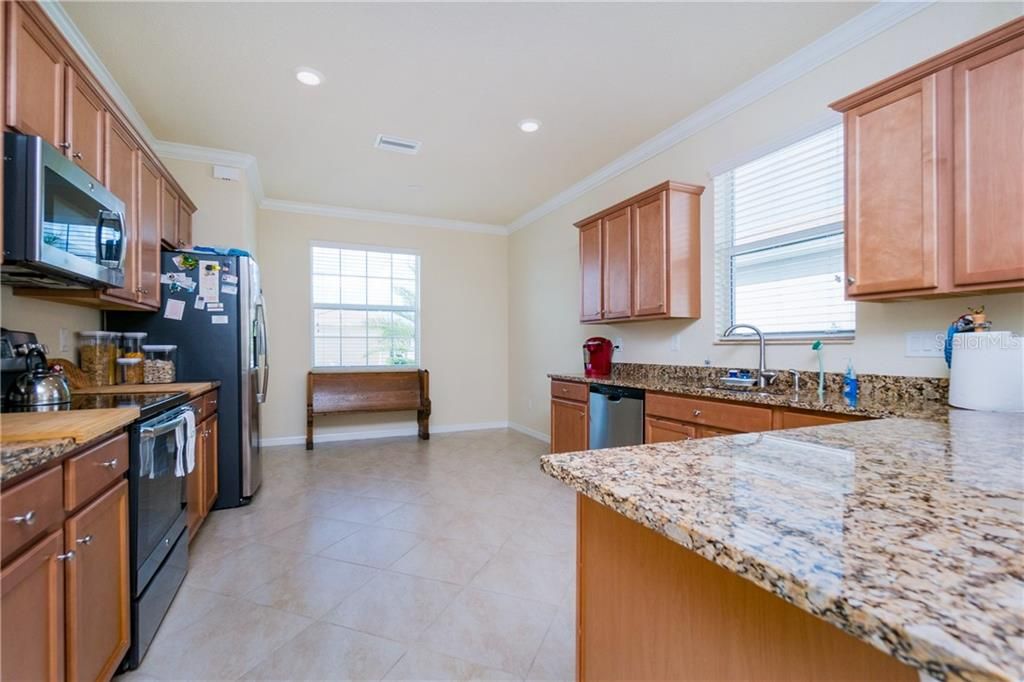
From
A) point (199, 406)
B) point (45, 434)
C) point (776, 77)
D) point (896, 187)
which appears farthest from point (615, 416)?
point (45, 434)

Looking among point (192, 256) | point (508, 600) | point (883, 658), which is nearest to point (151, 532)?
point (508, 600)

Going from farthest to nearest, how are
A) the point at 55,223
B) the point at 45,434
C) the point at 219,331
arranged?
the point at 219,331 → the point at 55,223 → the point at 45,434

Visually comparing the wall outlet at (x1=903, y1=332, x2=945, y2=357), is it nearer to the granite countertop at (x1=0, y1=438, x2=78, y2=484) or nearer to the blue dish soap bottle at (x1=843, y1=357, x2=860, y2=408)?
the blue dish soap bottle at (x1=843, y1=357, x2=860, y2=408)

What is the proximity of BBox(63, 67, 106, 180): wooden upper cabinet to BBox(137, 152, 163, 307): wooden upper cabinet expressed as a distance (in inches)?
17.6

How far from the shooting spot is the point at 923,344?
2.10 m

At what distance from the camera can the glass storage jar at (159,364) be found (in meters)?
2.78

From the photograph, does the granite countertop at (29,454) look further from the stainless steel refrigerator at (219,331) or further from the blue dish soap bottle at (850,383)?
the blue dish soap bottle at (850,383)

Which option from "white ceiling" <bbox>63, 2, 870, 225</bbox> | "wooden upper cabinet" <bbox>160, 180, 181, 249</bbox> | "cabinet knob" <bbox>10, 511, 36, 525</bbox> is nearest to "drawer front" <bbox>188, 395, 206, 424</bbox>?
"wooden upper cabinet" <bbox>160, 180, 181, 249</bbox>

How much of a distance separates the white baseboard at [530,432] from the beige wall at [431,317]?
264mm

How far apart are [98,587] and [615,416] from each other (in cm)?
274

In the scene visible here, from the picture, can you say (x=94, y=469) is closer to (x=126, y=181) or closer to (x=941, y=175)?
(x=126, y=181)

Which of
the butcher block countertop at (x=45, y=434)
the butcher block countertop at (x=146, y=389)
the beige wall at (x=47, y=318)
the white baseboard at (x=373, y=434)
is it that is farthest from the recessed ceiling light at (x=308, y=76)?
the white baseboard at (x=373, y=434)

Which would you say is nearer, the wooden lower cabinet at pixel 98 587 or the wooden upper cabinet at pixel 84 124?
the wooden lower cabinet at pixel 98 587

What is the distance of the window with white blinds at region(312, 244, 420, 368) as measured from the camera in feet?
17.4
